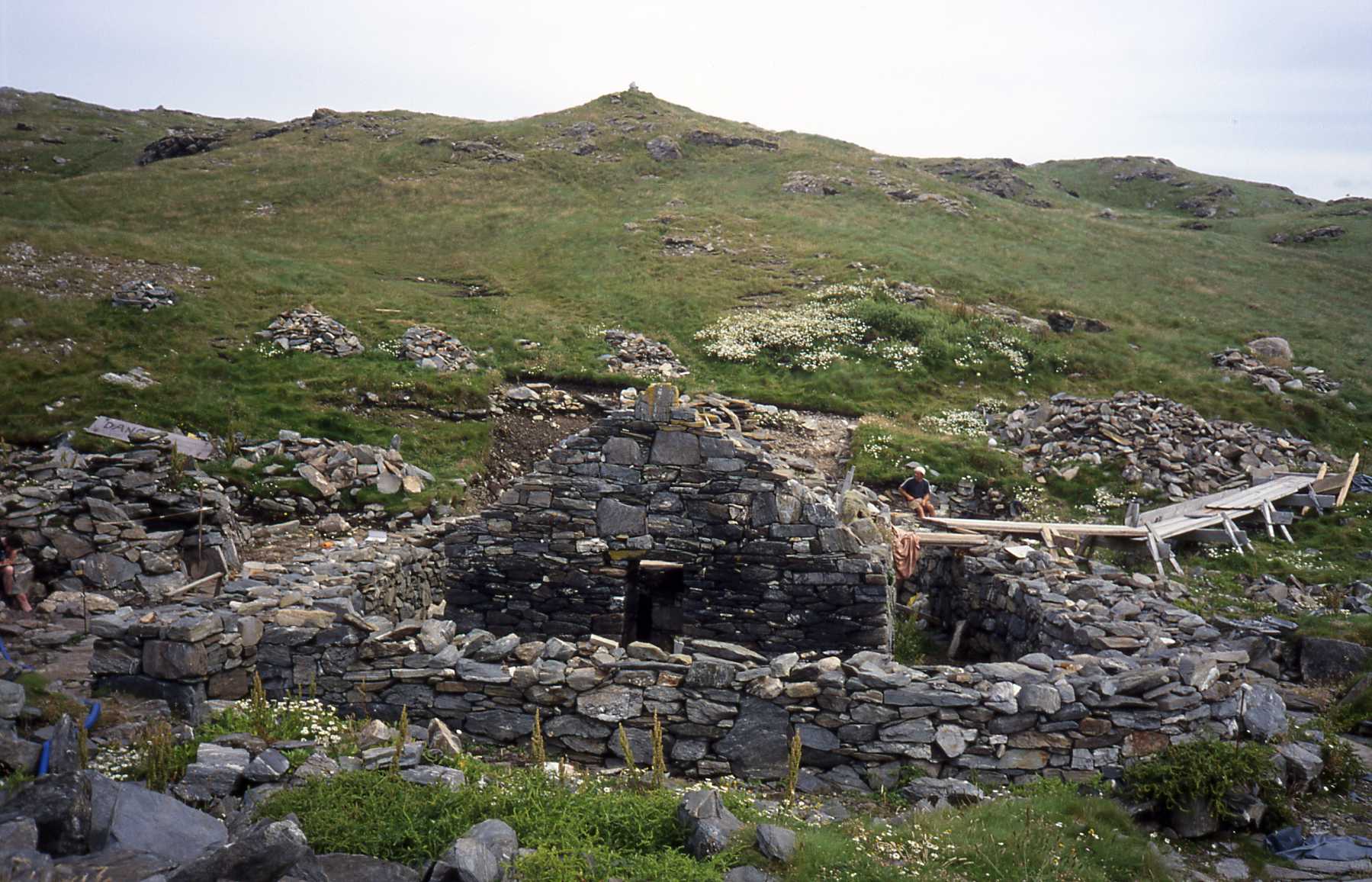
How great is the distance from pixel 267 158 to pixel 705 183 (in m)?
35.7

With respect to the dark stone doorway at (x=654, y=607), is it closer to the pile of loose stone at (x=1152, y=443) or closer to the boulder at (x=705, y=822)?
the boulder at (x=705, y=822)

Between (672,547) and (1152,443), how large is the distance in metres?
20.5

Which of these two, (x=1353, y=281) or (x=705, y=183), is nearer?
(x=1353, y=281)

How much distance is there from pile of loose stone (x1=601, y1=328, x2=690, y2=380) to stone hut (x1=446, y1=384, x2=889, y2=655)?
18.7 m

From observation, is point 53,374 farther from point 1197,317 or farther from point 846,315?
point 1197,317

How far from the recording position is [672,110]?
8906 centimetres

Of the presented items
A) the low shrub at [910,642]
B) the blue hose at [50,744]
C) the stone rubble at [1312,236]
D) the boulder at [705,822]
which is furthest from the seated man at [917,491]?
the stone rubble at [1312,236]

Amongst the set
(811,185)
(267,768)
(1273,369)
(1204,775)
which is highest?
(811,185)

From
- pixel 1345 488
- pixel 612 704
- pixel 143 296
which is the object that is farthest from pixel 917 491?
pixel 143 296

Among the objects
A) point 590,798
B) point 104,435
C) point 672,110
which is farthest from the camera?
point 672,110

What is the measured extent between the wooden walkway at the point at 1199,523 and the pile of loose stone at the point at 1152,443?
130 centimetres

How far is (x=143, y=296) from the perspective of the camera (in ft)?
93.5

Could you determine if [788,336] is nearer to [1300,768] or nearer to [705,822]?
[1300,768]

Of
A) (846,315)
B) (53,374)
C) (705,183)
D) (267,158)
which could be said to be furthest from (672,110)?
(53,374)
